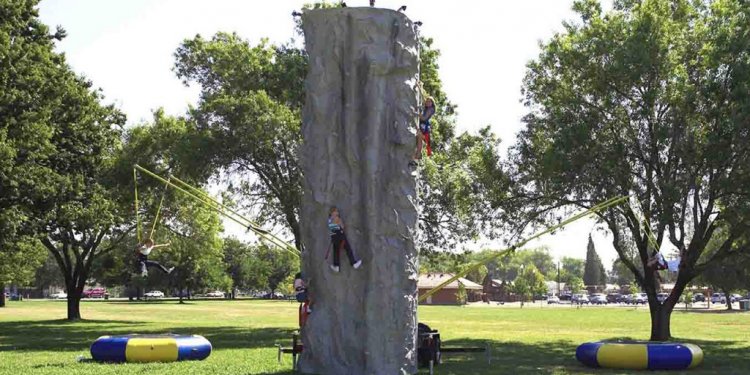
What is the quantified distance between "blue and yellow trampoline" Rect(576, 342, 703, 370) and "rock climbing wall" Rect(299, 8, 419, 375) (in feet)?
15.9

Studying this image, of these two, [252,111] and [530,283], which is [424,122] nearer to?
[252,111]

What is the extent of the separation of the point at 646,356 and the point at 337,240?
7534mm

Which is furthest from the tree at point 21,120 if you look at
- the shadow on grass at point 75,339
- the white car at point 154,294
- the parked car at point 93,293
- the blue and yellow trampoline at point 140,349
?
the parked car at point 93,293

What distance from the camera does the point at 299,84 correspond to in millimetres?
32531

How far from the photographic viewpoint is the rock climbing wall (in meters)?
16.8

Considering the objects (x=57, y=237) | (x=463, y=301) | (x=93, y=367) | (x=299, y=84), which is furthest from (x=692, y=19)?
(x=463, y=301)

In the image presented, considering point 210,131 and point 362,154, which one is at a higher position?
point 210,131

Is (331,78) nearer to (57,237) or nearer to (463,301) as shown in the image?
(57,237)

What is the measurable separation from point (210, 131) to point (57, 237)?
13.7 m

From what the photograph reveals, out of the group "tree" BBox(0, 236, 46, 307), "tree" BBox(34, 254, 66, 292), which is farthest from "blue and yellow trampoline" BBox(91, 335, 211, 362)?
"tree" BBox(34, 254, 66, 292)

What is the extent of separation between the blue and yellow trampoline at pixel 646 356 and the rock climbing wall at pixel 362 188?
4845mm

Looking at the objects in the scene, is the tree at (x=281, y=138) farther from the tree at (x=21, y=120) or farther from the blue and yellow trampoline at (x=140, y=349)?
the blue and yellow trampoline at (x=140, y=349)

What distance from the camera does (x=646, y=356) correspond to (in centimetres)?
1834

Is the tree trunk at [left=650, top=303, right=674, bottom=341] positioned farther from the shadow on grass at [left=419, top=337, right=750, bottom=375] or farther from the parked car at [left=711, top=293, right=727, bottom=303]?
the parked car at [left=711, top=293, right=727, bottom=303]
